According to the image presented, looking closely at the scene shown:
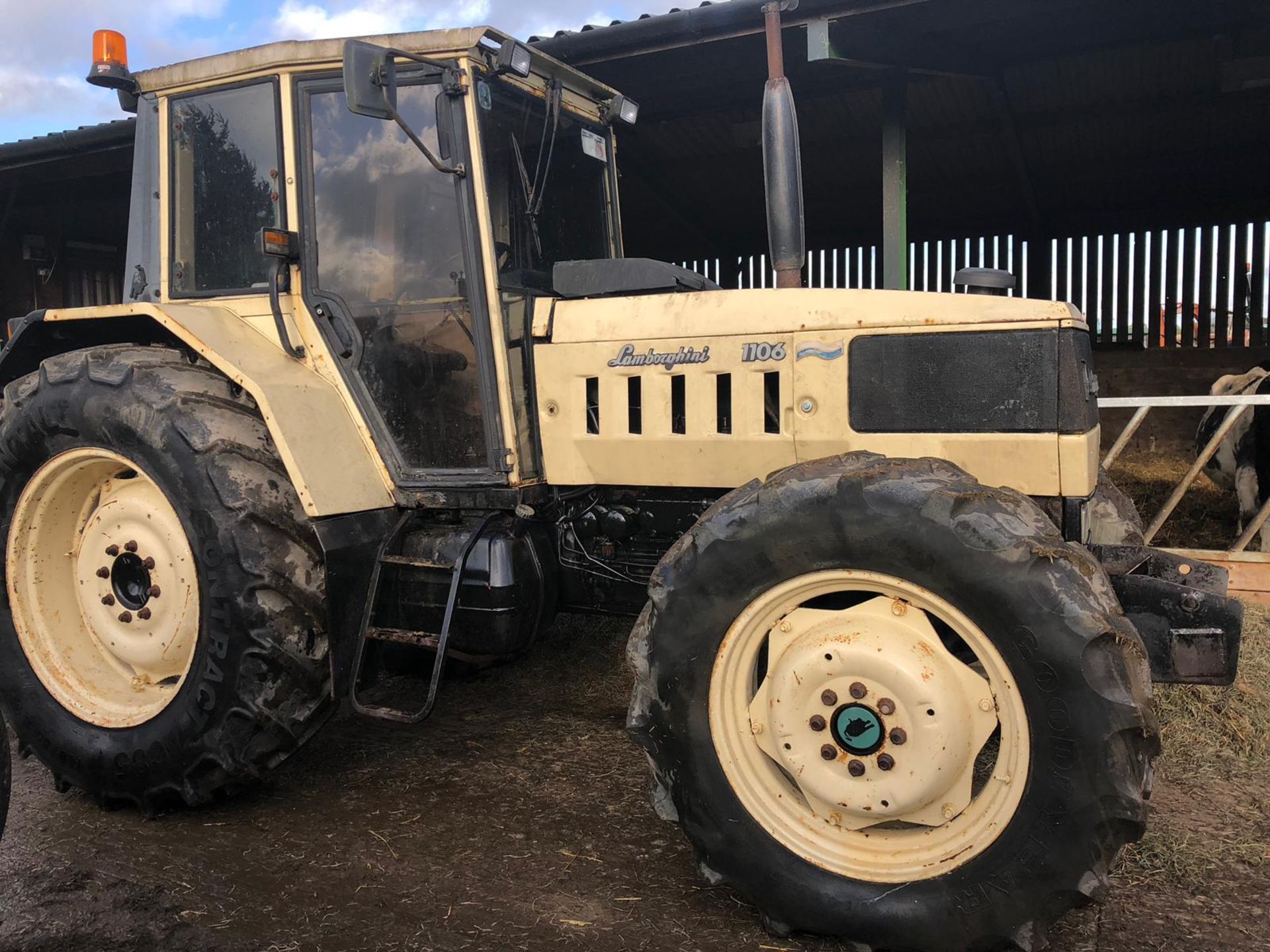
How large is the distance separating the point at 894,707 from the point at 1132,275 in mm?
10755

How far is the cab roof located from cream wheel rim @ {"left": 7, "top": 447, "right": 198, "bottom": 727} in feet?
4.49

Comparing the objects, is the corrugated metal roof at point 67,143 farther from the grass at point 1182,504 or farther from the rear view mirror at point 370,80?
the grass at point 1182,504

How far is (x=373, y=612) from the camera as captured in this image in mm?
3217

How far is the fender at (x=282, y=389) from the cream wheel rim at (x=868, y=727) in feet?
4.68

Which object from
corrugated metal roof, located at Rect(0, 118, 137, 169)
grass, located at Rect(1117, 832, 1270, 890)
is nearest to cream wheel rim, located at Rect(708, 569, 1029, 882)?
grass, located at Rect(1117, 832, 1270, 890)

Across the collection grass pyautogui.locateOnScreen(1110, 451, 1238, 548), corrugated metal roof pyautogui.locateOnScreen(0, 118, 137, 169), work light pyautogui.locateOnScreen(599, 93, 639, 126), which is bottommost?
grass pyautogui.locateOnScreen(1110, 451, 1238, 548)

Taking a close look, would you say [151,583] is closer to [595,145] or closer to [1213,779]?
[595,145]

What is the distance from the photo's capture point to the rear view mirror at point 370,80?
2711mm

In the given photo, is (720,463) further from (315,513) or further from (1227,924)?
(1227,924)

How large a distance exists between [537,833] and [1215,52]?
6.28m

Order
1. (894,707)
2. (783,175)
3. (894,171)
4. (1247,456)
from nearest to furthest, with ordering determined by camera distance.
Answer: (894,707), (783,175), (894,171), (1247,456)

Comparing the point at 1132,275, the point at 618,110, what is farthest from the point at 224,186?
the point at 1132,275

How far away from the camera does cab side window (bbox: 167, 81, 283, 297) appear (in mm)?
3395

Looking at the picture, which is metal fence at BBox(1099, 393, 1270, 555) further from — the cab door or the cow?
the cab door
